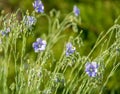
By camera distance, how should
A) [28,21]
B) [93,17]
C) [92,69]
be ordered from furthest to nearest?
1. [93,17]
2. [28,21]
3. [92,69]

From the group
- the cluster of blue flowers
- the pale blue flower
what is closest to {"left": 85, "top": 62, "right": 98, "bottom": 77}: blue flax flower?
the cluster of blue flowers

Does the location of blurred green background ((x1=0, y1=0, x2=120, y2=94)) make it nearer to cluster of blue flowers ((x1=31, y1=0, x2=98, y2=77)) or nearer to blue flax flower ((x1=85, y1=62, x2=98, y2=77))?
cluster of blue flowers ((x1=31, y1=0, x2=98, y2=77))

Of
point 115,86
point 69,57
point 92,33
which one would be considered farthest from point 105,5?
point 69,57

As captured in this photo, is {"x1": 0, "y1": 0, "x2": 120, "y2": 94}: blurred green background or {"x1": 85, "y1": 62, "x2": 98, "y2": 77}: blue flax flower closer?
{"x1": 85, "y1": 62, "x2": 98, "y2": 77}: blue flax flower

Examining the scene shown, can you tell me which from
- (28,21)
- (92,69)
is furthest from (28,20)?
(92,69)

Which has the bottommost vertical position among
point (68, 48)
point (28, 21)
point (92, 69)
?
point (92, 69)

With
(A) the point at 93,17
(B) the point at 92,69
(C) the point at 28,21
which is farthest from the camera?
(A) the point at 93,17

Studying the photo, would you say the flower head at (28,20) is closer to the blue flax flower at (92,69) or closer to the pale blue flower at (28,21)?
the pale blue flower at (28,21)

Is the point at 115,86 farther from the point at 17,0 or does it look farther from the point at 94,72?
the point at 94,72

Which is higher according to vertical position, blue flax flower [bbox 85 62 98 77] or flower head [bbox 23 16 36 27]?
flower head [bbox 23 16 36 27]

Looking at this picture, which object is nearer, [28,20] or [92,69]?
[92,69]

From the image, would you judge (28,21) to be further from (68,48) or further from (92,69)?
(92,69)
